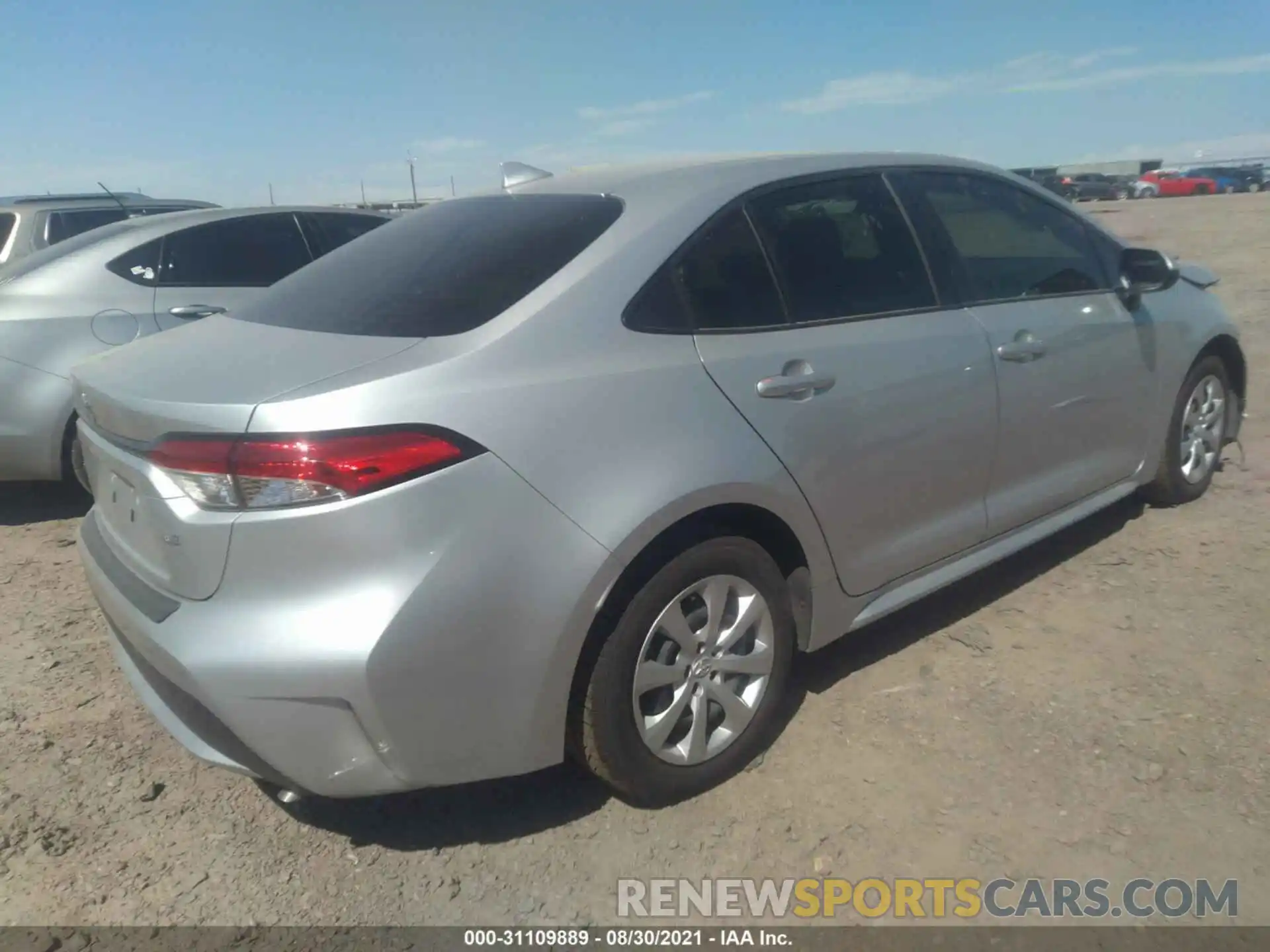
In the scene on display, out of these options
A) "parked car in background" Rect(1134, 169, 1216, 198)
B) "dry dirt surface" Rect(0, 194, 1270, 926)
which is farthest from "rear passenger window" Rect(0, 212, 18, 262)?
"parked car in background" Rect(1134, 169, 1216, 198)

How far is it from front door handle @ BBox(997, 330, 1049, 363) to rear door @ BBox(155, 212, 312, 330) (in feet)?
12.4

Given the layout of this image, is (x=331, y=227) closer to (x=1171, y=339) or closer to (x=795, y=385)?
A: (x=795, y=385)

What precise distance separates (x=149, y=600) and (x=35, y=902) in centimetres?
80

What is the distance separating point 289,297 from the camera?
292cm

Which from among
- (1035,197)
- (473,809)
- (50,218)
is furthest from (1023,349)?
(50,218)

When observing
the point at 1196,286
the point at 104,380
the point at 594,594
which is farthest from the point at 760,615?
the point at 1196,286

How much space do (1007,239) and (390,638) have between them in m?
2.98

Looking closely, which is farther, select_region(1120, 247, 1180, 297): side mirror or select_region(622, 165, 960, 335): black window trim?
select_region(1120, 247, 1180, 297): side mirror

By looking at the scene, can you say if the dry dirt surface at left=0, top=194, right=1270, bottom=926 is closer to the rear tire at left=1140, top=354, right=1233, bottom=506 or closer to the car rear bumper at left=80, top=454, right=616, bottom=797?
the car rear bumper at left=80, top=454, right=616, bottom=797

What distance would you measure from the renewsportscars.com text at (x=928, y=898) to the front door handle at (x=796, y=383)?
4.07 ft

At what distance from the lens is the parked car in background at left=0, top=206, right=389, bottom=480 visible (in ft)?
15.8

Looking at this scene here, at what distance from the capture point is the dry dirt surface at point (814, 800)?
2.40 m

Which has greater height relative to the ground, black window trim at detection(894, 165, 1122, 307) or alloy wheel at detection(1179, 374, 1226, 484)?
black window trim at detection(894, 165, 1122, 307)

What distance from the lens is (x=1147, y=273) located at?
12.9 ft
